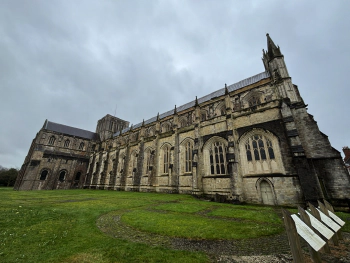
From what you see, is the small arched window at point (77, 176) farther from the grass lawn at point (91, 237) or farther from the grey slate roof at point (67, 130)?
the grass lawn at point (91, 237)

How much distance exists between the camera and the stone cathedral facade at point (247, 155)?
11.6 meters

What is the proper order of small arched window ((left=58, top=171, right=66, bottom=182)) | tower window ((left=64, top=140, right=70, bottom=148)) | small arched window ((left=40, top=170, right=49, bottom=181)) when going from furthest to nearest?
tower window ((left=64, top=140, right=70, bottom=148)) < small arched window ((left=58, top=171, right=66, bottom=182)) < small arched window ((left=40, top=170, right=49, bottom=181))

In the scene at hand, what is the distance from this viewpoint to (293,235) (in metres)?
2.68

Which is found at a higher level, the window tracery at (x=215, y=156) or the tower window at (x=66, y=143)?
the tower window at (x=66, y=143)

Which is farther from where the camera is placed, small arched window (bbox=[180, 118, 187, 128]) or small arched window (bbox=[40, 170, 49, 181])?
small arched window (bbox=[40, 170, 49, 181])

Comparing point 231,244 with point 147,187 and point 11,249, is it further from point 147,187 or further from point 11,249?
point 147,187

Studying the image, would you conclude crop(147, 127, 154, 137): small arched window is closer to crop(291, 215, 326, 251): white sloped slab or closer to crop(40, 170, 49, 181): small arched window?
crop(40, 170, 49, 181): small arched window

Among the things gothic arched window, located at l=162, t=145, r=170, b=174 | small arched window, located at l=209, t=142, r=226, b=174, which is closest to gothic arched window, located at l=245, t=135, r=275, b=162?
small arched window, located at l=209, t=142, r=226, b=174

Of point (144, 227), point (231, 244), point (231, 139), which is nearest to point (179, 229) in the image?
point (144, 227)

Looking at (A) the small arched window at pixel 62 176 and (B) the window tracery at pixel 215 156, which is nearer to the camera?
(B) the window tracery at pixel 215 156

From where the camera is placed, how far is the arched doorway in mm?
12198

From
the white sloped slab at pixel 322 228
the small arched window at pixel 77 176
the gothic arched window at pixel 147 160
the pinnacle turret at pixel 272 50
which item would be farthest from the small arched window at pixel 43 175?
the pinnacle turret at pixel 272 50

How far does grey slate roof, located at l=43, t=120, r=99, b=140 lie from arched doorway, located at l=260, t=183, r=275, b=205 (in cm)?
4825

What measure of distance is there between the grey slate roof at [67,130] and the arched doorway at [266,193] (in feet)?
158
